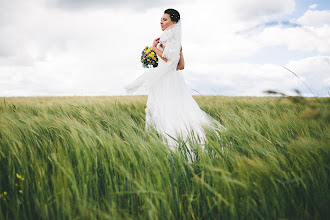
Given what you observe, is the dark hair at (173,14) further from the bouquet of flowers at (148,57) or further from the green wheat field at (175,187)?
the green wheat field at (175,187)

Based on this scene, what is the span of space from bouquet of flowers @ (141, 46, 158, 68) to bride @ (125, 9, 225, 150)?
1.07 feet

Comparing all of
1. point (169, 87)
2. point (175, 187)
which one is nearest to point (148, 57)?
point (169, 87)

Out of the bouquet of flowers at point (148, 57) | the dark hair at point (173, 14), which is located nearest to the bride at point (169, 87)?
the dark hair at point (173, 14)

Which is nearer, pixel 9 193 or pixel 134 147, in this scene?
pixel 9 193

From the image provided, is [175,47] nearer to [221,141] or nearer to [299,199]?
[221,141]

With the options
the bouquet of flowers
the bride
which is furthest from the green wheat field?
the bouquet of flowers

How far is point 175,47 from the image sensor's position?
2.85 meters

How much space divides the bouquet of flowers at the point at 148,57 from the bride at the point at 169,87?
33 centimetres

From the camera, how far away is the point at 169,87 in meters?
3.01

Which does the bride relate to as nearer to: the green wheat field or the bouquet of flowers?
the bouquet of flowers

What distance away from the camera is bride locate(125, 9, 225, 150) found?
286 centimetres

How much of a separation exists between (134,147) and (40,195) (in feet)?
2.08

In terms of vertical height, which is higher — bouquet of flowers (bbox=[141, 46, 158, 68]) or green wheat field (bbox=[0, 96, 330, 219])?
bouquet of flowers (bbox=[141, 46, 158, 68])

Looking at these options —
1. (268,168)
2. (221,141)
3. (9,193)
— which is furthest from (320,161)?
(9,193)
